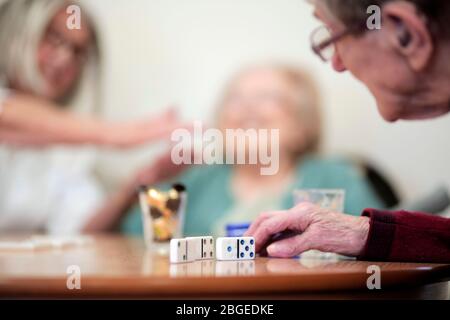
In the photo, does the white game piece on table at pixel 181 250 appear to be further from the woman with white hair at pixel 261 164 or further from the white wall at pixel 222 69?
the white wall at pixel 222 69

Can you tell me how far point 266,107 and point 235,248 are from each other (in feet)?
3.81

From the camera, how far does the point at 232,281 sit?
3.12ft

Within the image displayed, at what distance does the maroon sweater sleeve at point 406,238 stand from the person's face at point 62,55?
1.71 metres

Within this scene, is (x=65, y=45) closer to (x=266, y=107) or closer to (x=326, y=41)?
(x=266, y=107)

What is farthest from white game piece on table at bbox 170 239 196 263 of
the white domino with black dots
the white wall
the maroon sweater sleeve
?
the white wall

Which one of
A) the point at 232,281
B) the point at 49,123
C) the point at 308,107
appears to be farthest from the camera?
the point at 49,123

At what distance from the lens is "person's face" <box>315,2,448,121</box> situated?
145 cm

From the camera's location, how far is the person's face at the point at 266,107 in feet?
7.57

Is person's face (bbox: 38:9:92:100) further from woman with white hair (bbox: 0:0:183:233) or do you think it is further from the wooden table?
the wooden table

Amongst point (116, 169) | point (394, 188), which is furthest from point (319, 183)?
point (116, 169)

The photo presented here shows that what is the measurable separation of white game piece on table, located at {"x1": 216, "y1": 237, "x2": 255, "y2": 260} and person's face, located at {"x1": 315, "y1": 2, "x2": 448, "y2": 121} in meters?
0.51

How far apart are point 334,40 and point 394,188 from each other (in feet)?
2.97

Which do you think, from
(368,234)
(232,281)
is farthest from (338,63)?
(232,281)
